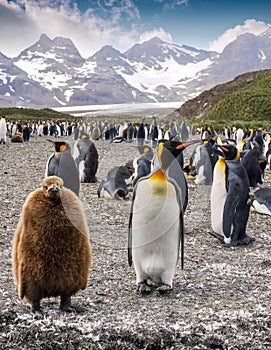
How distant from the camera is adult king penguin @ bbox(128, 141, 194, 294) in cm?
384

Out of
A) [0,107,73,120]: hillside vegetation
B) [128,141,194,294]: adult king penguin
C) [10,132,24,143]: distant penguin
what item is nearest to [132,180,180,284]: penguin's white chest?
[128,141,194,294]: adult king penguin

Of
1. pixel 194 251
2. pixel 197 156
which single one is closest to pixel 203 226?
pixel 194 251

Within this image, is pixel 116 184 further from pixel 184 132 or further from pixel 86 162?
pixel 184 132

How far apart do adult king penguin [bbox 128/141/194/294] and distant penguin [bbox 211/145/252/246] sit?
190cm

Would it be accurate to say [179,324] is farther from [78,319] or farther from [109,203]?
[109,203]

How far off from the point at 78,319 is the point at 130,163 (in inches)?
260

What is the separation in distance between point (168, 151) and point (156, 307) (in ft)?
4.13

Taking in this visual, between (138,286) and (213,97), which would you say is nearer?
(138,286)

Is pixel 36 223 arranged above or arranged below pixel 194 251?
above

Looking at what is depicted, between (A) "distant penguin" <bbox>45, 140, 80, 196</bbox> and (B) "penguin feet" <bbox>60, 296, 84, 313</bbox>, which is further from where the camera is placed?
(A) "distant penguin" <bbox>45, 140, 80, 196</bbox>

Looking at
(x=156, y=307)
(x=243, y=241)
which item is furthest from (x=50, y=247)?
(x=243, y=241)

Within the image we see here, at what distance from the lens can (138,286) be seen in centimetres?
391

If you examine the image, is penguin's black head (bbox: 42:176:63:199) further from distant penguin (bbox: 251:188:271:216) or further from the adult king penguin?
distant penguin (bbox: 251:188:271:216)

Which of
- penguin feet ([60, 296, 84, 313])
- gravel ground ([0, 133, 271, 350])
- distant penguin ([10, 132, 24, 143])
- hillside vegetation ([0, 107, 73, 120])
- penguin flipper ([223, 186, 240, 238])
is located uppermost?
hillside vegetation ([0, 107, 73, 120])
